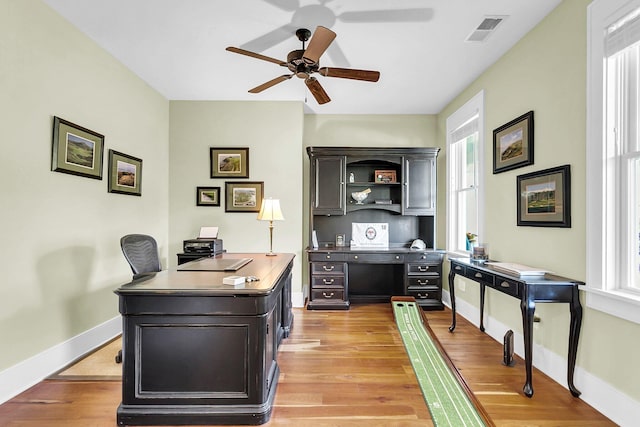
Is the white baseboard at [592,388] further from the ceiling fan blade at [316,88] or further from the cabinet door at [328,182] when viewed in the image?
the ceiling fan blade at [316,88]

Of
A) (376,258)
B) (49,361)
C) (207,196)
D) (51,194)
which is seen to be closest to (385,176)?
(376,258)

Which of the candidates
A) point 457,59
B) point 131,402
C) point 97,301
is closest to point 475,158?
point 457,59

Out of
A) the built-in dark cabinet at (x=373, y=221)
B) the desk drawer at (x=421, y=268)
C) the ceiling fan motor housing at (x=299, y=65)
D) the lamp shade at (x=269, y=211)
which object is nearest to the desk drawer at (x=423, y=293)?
the built-in dark cabinet at (x=373, y=221)

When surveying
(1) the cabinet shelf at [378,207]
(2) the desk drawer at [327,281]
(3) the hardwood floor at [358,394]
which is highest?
(1) the cabinet shelf at [378,207]

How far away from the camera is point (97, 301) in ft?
10.3

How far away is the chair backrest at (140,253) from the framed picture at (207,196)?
137cm

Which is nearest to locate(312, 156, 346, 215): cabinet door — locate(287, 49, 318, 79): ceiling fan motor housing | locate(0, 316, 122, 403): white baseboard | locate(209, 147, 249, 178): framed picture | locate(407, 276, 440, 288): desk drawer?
locate(209, 147, 249, 178): framed picture

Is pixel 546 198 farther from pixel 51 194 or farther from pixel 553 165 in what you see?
pixel 51 194

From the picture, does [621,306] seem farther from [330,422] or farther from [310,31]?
[310,31]

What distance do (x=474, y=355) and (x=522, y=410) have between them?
2.71 ft

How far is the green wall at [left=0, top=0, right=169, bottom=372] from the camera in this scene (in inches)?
88.5

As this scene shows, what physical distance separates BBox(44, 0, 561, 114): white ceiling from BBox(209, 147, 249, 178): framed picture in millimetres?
807

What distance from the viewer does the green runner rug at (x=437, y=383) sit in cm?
199

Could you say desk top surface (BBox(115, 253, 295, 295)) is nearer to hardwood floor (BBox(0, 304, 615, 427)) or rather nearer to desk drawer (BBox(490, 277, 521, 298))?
hardwood floor (BBox(0, 304, 615, 427))
